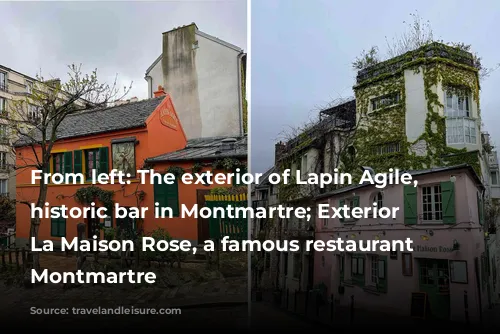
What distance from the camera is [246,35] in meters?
2.74

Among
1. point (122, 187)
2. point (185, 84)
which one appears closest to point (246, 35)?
point (185, 84)

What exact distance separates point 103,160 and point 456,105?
2.55 m

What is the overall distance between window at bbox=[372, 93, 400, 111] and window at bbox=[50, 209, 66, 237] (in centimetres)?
254

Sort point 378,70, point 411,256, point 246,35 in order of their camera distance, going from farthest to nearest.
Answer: point 246,35
point 378,70
point 411,256

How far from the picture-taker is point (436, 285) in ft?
7.37

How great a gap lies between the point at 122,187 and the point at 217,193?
0.76 meters

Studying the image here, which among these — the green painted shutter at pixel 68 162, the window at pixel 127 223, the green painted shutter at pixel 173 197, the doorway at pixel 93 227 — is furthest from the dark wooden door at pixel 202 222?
the green painted shutter at pixel 68 162

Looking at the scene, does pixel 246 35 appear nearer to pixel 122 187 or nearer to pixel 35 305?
pixel 122 187

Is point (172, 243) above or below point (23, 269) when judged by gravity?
above

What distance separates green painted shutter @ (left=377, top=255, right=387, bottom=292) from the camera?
2.40 metres

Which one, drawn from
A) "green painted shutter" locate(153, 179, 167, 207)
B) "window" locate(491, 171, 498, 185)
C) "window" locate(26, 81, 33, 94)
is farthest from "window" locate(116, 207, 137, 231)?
"window" locate(491, 171, 498, 185)

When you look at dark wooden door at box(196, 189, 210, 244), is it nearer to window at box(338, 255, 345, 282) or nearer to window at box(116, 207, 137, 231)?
window at box(116, 207, 137, 231)

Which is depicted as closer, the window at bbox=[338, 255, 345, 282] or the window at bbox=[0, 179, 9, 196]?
the window at bbox=[338, 255, 345, 282]

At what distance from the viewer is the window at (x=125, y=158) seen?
9.43 feet
